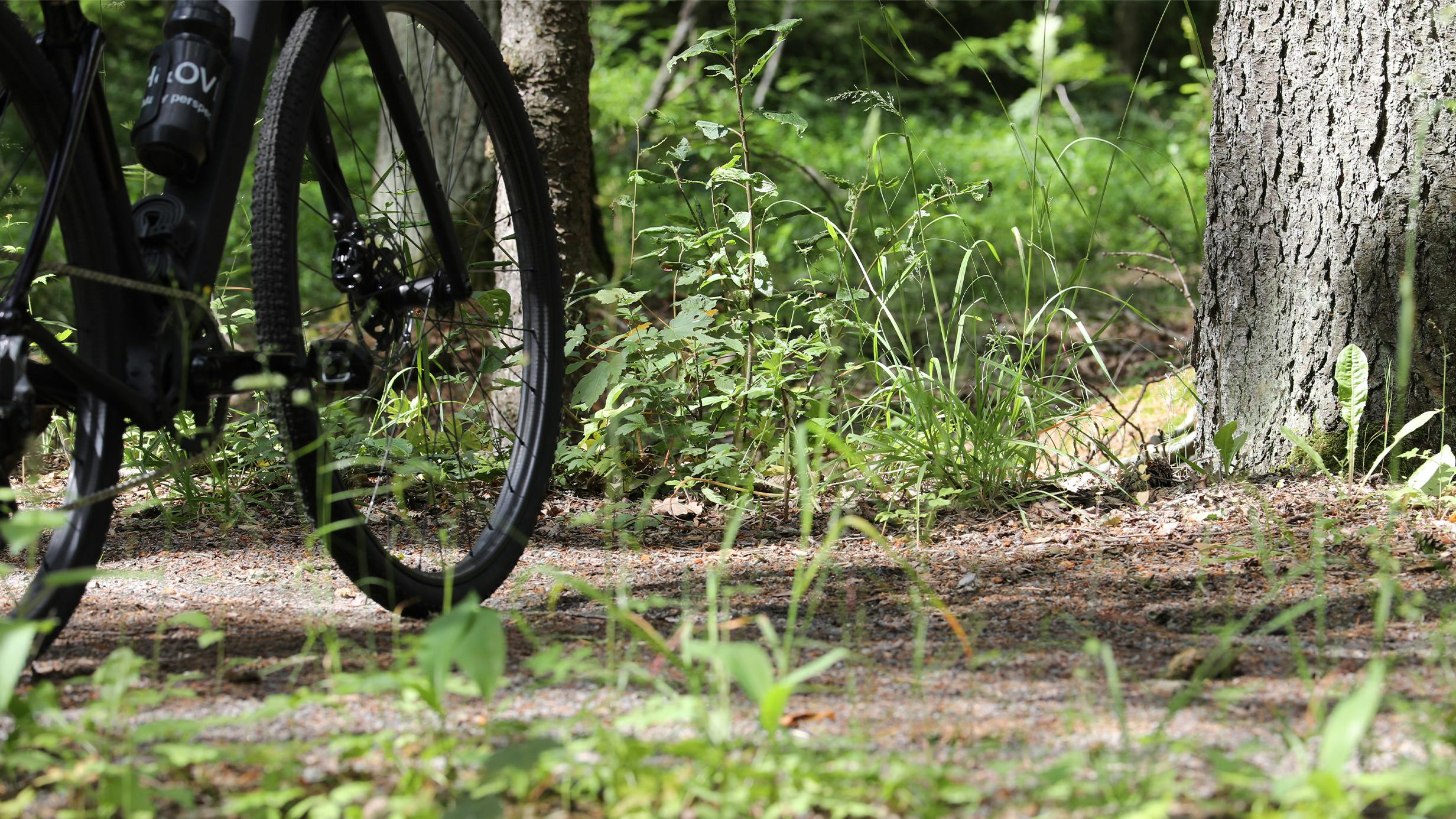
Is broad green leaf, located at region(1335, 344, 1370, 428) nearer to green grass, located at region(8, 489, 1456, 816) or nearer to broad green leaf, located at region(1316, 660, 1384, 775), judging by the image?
green grass, located at region(8, 489, 1456, 816)

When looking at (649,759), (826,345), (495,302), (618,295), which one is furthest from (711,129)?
(649,759)

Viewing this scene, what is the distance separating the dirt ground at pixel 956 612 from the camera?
4.96 feet

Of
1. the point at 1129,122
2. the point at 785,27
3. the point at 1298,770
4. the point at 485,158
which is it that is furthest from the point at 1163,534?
the point at 1129,122

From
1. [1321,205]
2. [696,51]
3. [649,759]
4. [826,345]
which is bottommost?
[649,759]

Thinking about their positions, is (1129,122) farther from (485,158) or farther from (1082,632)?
(1082,632)

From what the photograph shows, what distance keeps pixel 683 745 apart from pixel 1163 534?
59.5 inches

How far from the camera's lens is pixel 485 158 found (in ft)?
15.7

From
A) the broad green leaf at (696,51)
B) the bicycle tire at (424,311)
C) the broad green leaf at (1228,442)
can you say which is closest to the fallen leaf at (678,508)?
the bicycle tire at (424,311)

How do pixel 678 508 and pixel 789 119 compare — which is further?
pixel 678 508

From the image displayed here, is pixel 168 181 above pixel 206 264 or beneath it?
above

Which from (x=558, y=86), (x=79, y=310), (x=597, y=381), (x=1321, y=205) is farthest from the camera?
(x=558, y=86)

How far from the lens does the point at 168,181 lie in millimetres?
1833

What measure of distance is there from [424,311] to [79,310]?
53 centimetres

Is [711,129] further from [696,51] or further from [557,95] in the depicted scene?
[557,95]
